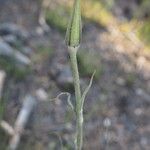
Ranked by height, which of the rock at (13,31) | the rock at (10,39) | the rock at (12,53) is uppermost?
the rock at (13,31)

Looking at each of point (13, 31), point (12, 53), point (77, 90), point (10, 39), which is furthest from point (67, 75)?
point (77, 90)

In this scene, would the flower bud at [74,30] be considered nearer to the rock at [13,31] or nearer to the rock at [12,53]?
the rock at [12,53]

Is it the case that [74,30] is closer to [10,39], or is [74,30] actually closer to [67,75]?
[67,75]

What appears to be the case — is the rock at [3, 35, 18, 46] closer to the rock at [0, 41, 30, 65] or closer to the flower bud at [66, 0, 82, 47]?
the rock at [0, 41, 30, 65]

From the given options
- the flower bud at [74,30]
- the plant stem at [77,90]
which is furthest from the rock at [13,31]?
the flower bud at [74,30]

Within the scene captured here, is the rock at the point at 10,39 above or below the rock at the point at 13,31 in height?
below

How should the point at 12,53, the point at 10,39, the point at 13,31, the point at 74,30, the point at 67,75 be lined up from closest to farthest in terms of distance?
the point at 74,30 < the point at 12,53 < the point at 67,75 < the point at 10,39 < the point at 13,31

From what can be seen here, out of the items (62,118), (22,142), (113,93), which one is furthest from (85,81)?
(22,142)

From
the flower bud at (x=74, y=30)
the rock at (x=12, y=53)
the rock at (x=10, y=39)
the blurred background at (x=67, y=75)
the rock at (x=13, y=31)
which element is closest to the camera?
the flower bud at (x=74, y=30)

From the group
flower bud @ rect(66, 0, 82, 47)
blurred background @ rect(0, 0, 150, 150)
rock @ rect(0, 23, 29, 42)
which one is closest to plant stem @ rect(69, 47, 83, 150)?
flower bud @ rect(66, 0, 82, 47)

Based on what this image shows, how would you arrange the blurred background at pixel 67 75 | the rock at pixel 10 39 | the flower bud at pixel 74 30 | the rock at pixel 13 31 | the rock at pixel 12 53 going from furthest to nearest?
the rock at pixel 13 31 → the rock at pixel 10 39 → the rock at pixel 12 53 → the blurred background at pixel 67 75 → the flower bud at pixel 74 30
